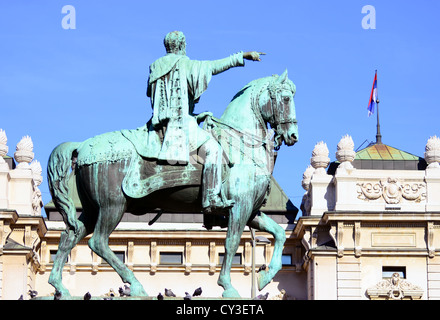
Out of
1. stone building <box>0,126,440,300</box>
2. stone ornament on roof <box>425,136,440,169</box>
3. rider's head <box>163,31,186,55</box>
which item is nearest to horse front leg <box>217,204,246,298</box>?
rider's head <box>163,31,186,55</box>

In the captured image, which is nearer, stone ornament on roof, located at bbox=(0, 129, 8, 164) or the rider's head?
the rider's head

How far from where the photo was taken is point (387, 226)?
62.6m

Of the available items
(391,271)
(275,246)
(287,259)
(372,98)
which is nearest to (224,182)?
(275,246)

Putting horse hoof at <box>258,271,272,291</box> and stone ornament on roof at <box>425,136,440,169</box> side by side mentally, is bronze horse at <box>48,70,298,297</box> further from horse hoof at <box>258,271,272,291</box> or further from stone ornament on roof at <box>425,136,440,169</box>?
stone ornament on roof at <box>425,136,440,169</box>

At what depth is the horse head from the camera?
2186 centimetres

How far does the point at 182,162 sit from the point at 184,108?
3.03 feet

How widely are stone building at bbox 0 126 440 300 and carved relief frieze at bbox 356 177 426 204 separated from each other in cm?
4

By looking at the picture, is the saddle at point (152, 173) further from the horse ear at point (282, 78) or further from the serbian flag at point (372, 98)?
the serbian flag at point (372, 98)

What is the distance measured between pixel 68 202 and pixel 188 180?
194cm

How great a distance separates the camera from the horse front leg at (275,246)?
70.4 feet

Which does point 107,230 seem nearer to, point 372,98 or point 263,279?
point 263,279

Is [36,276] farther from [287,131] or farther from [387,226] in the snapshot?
[287,131]

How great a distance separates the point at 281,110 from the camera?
2189 cm

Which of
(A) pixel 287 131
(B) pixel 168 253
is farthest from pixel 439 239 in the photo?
(A) pixel 287 131
